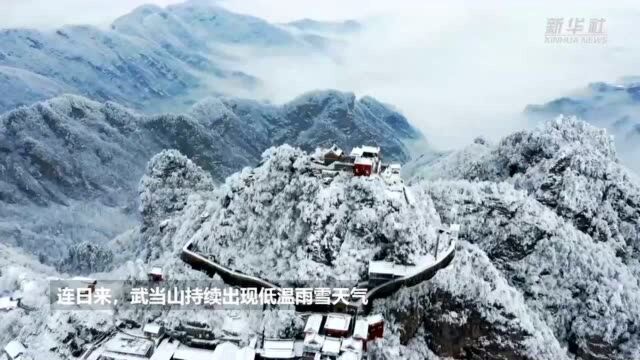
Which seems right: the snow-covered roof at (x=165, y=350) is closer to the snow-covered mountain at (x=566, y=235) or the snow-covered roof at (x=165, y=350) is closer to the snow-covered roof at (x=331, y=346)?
the snow-covered roof at (x=331, y=346)

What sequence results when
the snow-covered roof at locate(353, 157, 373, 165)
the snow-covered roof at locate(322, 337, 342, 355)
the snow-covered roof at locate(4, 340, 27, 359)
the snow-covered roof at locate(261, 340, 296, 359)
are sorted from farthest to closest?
the snow-covered roof at locate(353, 157, 373, 165), the snow-covered roof at locate(4, 340, 27, 359), the snow-covered roof at locate(261, 340, 296, 359), the snow-covered roof at locate(322, 337, 342, 355)

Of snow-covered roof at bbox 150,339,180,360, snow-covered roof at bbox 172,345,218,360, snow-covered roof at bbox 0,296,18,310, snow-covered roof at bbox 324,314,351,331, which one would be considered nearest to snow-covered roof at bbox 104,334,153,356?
snow-covered roof at bbox 150,339,180,360

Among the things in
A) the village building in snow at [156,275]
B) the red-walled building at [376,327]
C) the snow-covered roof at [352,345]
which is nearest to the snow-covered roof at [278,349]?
the snow-covered roof at [352,345]

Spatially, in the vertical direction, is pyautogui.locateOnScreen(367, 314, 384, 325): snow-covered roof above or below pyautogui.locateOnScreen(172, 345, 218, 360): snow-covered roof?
above

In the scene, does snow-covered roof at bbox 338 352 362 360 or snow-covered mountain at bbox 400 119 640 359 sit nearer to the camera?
snow-covered roof at bbox 338 352 362 360

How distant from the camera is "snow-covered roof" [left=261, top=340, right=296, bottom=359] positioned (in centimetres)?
5088

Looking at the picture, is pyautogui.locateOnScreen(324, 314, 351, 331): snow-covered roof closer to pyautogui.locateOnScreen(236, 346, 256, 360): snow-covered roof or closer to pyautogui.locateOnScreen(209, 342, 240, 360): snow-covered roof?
pyautogui.locateOnScreen(236, 346, 256, 360): snow-covered roof

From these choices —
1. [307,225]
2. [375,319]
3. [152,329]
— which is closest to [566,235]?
[375,319]

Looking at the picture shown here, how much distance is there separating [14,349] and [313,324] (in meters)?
24.5

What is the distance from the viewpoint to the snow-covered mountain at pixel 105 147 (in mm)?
134875

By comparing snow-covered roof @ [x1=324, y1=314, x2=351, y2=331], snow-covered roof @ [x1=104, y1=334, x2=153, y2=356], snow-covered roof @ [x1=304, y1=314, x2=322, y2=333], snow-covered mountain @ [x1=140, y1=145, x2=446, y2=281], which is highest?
snow-covered mountain @ [x1=140, y1=145, x2=446, y2=281]

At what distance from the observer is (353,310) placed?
54281 mm

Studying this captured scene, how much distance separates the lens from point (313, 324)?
52.7m

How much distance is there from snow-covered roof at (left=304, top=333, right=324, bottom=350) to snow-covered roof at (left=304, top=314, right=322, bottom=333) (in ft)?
1.61
